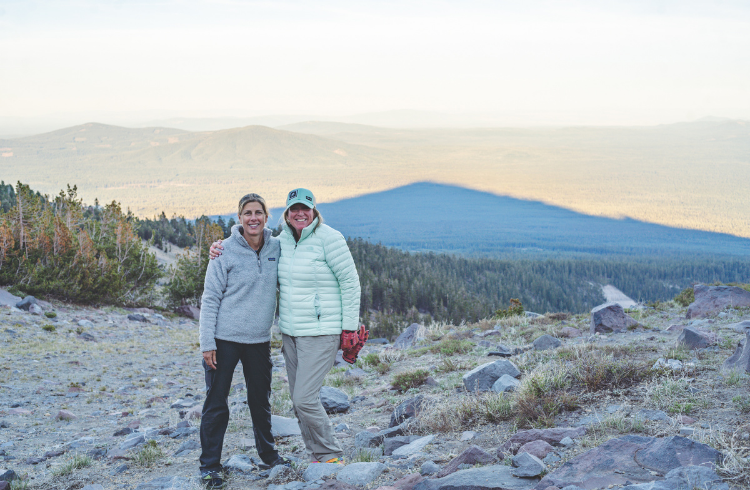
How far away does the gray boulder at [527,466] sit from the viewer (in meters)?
3.99

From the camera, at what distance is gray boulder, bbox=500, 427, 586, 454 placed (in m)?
4.68

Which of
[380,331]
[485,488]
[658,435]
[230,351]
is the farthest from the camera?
[380,331]

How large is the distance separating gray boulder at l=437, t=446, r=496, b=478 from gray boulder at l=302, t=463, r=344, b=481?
3.08 feet

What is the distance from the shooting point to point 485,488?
384 centimetres

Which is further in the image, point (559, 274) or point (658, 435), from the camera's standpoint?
point (559, 274)

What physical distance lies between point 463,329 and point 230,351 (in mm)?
9915

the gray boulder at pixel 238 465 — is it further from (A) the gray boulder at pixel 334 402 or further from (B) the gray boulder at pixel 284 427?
(A) the gray boulder at pixel 334 402

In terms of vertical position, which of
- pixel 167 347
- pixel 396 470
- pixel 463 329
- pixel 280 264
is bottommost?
pixel 167 347

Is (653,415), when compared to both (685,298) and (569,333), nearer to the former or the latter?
(569,333)

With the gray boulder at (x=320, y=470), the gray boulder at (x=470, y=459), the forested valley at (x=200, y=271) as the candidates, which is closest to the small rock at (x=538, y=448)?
the gray boulder at (x=470, y=459)

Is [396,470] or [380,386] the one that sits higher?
[396,470]

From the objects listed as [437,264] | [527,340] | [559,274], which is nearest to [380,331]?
[527,340]

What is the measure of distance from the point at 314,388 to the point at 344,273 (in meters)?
1.10

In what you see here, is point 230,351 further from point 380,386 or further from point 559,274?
point 559,274
